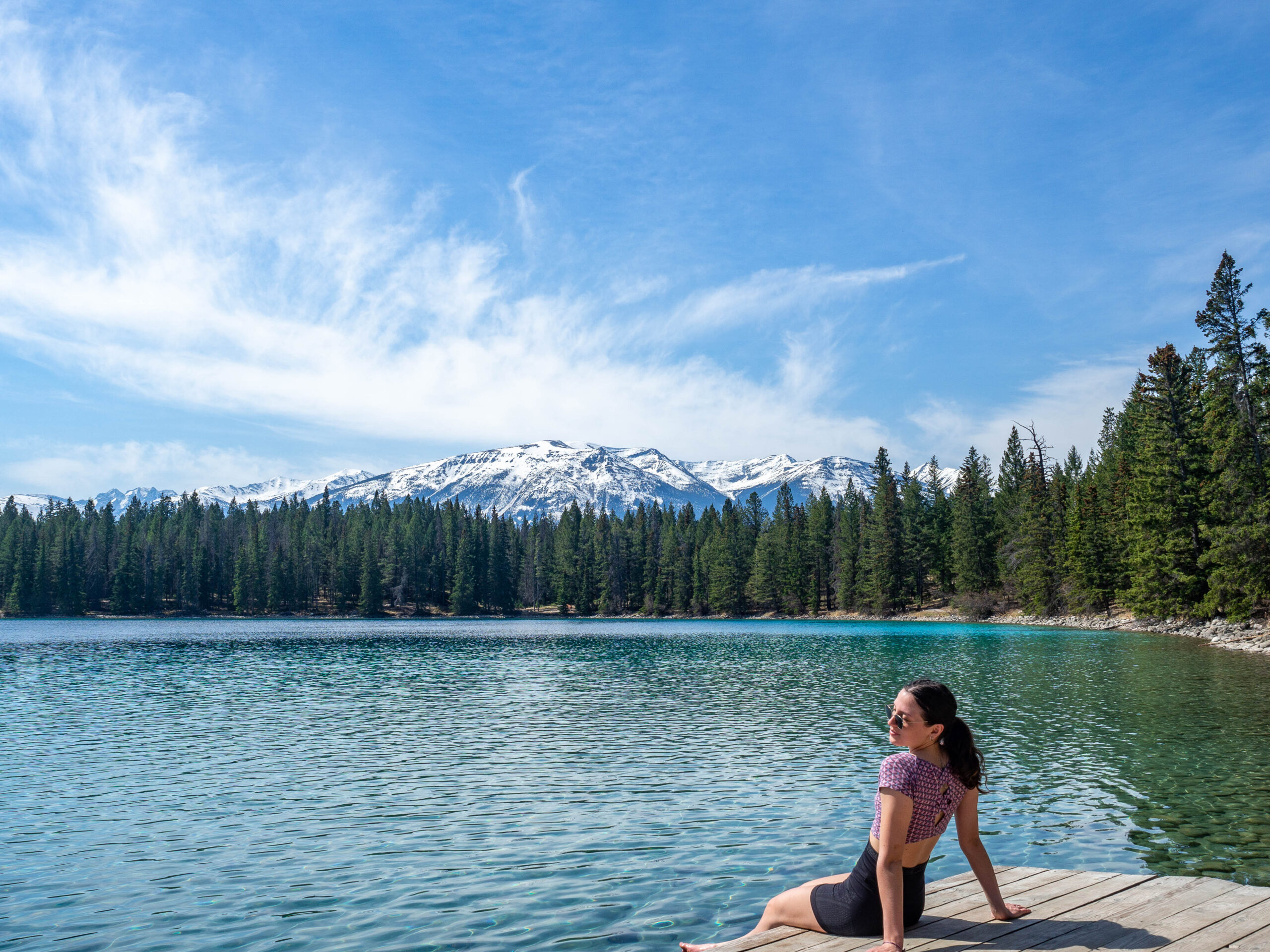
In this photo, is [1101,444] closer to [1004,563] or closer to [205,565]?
[1004,563]

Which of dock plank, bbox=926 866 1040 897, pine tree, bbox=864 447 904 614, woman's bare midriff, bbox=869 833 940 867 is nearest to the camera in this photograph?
woman's bare midriff, bbox=869 833 940 867

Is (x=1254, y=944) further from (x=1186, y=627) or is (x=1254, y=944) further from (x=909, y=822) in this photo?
(x=1186, y=627)

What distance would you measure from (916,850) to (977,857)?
3.08ft

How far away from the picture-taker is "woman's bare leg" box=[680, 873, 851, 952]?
684cm

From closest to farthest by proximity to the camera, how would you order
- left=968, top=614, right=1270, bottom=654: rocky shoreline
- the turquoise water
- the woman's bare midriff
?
the woman's bare midriff
the turquoise water
left=968, top=614, right=1270, bottom=654: rocky shoreline

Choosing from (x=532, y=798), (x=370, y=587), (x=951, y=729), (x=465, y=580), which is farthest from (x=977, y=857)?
(x=465, y=580)

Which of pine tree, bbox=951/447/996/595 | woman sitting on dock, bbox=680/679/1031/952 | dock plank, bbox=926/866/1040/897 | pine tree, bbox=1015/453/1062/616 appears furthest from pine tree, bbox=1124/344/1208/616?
woman sitting on dock, bbox=680/679/1031/952

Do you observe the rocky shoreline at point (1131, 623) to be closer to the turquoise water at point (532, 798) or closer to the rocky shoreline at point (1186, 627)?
the rocky shoreline at point (1186, 627)

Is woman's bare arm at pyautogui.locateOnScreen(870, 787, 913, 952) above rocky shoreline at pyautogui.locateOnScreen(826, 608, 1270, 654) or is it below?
above

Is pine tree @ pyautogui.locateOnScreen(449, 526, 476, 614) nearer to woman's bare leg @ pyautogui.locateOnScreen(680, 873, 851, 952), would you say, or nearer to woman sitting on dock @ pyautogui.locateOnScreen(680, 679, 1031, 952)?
woman's bare leg @ pyautogui.locateOnScreen(680, 873, 851, 952)

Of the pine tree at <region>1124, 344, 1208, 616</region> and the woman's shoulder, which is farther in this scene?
the pine tree at <region>1124, 344, 1208, 616</region>

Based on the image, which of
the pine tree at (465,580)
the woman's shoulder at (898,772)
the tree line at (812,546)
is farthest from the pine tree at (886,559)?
the woman's shoulder at (898,772)

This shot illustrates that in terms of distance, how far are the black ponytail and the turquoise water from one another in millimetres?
4099

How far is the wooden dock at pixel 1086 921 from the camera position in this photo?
6309mm
